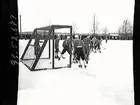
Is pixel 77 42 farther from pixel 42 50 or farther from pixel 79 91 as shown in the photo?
pixel 79 91

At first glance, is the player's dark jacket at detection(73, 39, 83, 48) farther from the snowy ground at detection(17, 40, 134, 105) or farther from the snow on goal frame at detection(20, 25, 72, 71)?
the snowy ground at detection(17, 40, 134, 105)

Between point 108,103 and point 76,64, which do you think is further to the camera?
point 76,64

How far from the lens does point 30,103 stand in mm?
2223

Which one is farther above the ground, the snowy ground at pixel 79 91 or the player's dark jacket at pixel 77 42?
the player's dark jacket at pixel 77 42

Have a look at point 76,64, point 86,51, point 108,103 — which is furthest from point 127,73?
point 108,103

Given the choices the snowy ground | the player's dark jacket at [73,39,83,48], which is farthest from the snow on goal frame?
the snowy ground

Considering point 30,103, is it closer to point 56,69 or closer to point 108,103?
point 108,103

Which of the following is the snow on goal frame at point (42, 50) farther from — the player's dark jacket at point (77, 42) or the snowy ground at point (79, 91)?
the snowy ground at point (79, 91)

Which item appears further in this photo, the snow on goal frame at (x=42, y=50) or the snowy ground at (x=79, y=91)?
the snow on goal frame at (x=42, y=50)

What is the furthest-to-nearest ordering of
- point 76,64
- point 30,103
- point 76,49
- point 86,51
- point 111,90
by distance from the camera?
point 76,64 < point 86,51 < point 76,49 < point 111,90 < point 30,103

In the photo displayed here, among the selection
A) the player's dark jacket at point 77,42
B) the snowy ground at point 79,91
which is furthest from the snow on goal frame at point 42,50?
the snowy ground at point 79,91

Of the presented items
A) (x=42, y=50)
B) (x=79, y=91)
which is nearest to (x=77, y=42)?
(x=42, y=50)

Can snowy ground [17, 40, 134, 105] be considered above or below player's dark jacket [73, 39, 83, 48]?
below
